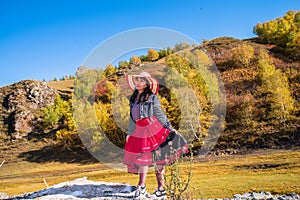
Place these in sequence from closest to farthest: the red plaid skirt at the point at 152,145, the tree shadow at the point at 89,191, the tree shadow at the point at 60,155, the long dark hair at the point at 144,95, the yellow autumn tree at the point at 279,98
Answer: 1. the red plaid skirt at the point at 152,145
2. the long dark hair at the point at 144,95
3. the tree shadow at the point at 89,191
4. the yellow autumn tree at the point at 279,98
5. the tree shadow at the point at 60,155

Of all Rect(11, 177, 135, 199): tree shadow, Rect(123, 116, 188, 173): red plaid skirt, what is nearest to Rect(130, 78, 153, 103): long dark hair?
Rect(123, 116, 188, 173): red plaid skirt

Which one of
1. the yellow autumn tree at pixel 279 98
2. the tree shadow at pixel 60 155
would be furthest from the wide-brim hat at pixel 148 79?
the tree shadow at pixel 60 155

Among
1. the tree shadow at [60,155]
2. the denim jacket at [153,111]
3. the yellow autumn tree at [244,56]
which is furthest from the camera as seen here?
the yellow autumn tree at [244,56]

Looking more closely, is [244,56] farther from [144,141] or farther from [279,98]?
[144,141]

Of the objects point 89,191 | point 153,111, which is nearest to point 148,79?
point 153,111

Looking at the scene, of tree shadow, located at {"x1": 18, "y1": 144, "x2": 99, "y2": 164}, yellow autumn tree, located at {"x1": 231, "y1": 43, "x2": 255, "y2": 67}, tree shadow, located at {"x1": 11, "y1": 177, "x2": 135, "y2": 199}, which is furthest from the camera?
yellow autumn tree, located at {"x1": 231, "y1": 43, "x2": 255, "y2": 67}

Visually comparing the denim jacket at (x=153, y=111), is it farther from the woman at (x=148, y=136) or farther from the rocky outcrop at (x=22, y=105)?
the rocky outcrop at (x=22, y=105)

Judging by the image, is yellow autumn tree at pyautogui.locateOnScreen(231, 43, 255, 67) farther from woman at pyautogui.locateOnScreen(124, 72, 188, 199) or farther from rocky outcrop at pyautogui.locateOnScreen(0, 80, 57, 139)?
woman at pyautogui.locateOnScreen(124, 72, 188, 199)

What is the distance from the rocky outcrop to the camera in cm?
5447

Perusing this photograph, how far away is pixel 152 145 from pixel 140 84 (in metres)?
1.53

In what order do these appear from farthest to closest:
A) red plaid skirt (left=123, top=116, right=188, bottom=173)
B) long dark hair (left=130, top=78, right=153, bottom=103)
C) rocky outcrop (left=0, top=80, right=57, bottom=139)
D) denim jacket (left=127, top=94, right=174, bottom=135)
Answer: rocky outcrop (left=0, top=80, right=57, bottom=139), long dark hair (left=130, top=78, right=153, bottom=103), denim jacket (left=127, top=94, right=174, bottom=135), red plaid skirt (left=123, top=116, right=188, bottom=173)

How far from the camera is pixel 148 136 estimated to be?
6812 millimetres

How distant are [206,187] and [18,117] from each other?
54.2 m

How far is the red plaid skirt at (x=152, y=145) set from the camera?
6732 millimetres
